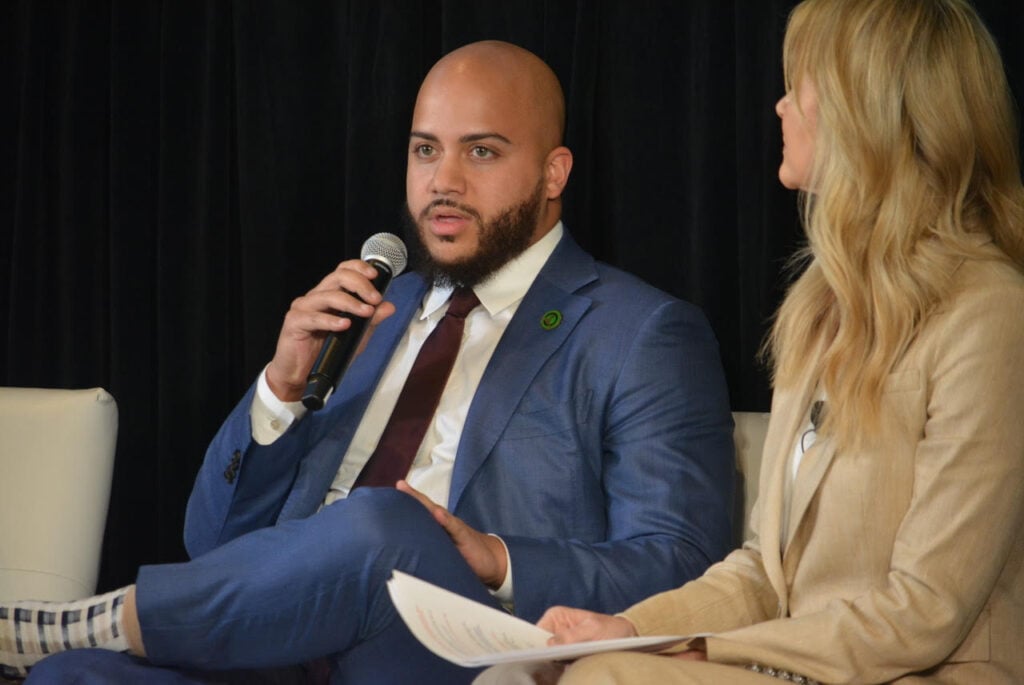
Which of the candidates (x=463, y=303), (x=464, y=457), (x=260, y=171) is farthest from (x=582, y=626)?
(x=260, y=171)

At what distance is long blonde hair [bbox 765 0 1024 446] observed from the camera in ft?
4.66

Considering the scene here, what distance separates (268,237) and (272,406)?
0.79 meters

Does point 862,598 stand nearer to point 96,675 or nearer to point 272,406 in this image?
point 96,675

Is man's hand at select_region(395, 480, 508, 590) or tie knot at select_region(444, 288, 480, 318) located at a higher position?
tie knot at select_region(444, 288, 480, 318)

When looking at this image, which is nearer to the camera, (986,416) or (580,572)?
(986,416)

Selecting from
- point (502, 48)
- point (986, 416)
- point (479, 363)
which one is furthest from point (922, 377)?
point (502, 48)

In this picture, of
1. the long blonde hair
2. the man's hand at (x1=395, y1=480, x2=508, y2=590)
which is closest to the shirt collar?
the man's hand at (x1=395, y1=480, x2=508, y2=590)

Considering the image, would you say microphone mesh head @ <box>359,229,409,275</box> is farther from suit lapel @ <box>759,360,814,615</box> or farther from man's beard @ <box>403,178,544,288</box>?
suit lapel @ <box>759,360,814,615</box>

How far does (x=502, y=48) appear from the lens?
2459 millimetres

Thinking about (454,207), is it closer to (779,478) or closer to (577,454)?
(577,454)

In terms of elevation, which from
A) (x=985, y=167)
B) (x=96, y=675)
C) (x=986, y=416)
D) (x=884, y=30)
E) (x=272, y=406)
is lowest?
(x=96, y=675)

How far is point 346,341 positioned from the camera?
1.96 metres

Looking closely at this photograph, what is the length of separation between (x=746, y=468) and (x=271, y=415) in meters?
0.81

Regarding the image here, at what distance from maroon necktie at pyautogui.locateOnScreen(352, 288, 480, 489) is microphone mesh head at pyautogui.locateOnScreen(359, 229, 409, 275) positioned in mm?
285
